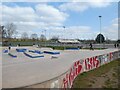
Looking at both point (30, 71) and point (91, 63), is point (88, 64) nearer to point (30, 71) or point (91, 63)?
point (91, 63)

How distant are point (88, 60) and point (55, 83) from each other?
37.9 feet

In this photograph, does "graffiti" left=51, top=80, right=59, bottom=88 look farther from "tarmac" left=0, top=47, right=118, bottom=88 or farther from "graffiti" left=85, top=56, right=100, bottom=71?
"graffiti" left=85, top=56, right=100, bottom=71

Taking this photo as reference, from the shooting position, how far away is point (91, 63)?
21.2 metres

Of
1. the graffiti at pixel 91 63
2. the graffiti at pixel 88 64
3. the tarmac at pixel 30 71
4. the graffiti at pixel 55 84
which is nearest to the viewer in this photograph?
the graffiti at pixel 55 84

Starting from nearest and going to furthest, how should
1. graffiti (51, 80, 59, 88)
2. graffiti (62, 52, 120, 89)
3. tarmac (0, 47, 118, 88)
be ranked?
graffiti (51, 80, 59, 88)
tarmac (0, 47, 118, 88)
graffiti (62, 52, 120, 89)

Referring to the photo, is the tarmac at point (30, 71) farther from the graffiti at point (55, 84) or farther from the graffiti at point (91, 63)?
the graffiti at point (91, 63)

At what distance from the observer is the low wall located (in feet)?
28.7

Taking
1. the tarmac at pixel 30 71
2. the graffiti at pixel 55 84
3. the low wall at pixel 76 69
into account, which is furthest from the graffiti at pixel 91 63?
the graffiti at pixel 55 84

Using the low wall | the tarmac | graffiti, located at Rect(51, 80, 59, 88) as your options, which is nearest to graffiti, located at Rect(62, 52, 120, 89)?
the low wall

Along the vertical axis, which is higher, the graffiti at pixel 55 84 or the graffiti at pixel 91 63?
the graffiti at pixel 55 84

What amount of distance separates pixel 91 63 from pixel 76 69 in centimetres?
544

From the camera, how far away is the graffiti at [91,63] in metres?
20.0

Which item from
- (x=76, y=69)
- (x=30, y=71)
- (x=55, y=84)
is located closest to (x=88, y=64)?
(x=76, y=69)

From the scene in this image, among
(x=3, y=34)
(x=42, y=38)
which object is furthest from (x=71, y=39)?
(x=3, y=34)
